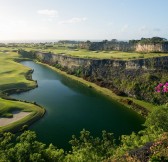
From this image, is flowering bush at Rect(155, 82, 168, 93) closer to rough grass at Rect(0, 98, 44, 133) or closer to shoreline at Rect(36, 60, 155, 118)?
rough grass at Rect(0, 98, 44, 133)

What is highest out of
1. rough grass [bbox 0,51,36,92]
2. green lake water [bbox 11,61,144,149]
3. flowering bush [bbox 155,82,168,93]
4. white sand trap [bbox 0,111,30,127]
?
flowering bush [bbox 155,82,168,93]

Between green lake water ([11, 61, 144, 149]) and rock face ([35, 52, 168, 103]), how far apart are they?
958cm

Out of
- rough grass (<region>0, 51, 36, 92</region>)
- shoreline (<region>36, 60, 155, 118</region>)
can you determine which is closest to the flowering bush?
shoreline (<region>36, 60, 155, 118</region>)

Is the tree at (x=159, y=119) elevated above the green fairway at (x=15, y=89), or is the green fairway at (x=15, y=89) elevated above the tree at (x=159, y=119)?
the tree at (x=159, y=119)

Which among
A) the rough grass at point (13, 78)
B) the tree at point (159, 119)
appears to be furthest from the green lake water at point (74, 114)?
the tree at point (159, 119)

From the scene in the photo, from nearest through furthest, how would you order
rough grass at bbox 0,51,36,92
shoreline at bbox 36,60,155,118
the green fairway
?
the green fairway → shoreline at bbox 36,60,155,118 → rough grass at bbox 0,51,36,92

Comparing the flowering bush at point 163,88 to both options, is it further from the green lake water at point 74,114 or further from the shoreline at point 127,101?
the shoreline at point 127,101

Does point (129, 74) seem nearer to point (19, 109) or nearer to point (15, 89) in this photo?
point (15, 89)

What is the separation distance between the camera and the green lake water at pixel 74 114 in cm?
5853

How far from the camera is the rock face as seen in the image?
90375 mm

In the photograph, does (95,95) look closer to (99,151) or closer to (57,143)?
(57,143)

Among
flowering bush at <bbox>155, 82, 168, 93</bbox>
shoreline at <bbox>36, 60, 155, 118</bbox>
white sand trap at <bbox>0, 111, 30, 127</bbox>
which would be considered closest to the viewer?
flowering bush at <bbox>155, 82, 168, 93</bbox>

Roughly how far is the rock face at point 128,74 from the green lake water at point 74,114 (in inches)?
377

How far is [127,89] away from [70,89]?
2047cm
